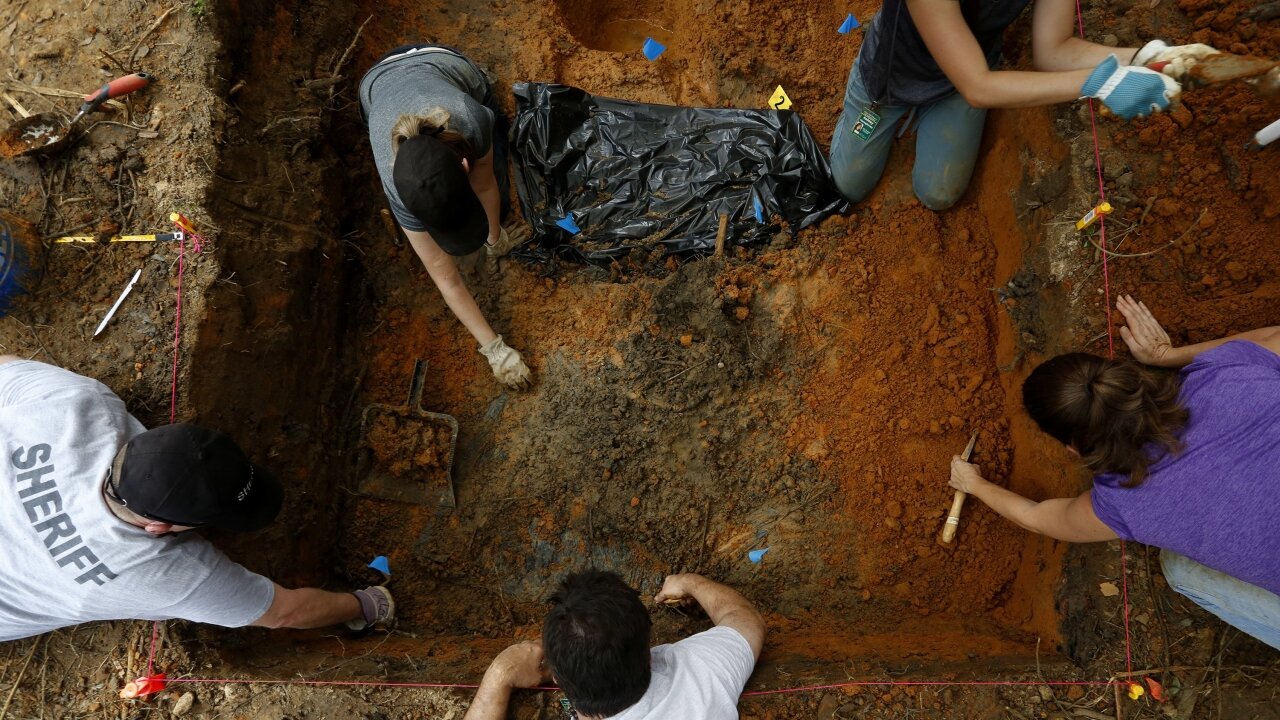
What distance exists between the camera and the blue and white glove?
181cm

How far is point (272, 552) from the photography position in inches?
99.7

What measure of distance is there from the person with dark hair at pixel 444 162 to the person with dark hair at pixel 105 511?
0.98 metres

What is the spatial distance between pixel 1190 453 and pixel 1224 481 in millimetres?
99

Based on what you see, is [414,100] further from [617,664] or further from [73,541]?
[617,664]

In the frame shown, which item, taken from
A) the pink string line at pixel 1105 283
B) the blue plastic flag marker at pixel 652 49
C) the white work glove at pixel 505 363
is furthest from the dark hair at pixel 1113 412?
the blue plastic flag marker at pixel 652 49

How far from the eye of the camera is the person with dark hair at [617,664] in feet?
6.14

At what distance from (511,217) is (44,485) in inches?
80.9

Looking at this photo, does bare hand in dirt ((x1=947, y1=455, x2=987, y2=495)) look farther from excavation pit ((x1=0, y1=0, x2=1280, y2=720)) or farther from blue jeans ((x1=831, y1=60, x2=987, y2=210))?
blue jeans ((x1=831, y1=60, x2=987, y2=210))

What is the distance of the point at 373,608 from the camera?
267cm

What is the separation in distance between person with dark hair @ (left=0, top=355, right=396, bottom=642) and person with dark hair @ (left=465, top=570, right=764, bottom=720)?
1.02 metres

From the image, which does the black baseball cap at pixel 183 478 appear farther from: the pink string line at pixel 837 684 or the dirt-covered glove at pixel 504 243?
the dirt-covered glove at pixel 504 243

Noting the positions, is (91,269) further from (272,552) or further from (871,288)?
(871,288)

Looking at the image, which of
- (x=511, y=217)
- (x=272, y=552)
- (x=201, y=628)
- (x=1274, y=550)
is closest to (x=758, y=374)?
(x=511, y=217)

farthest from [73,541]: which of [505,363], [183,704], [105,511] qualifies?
[505,363]
